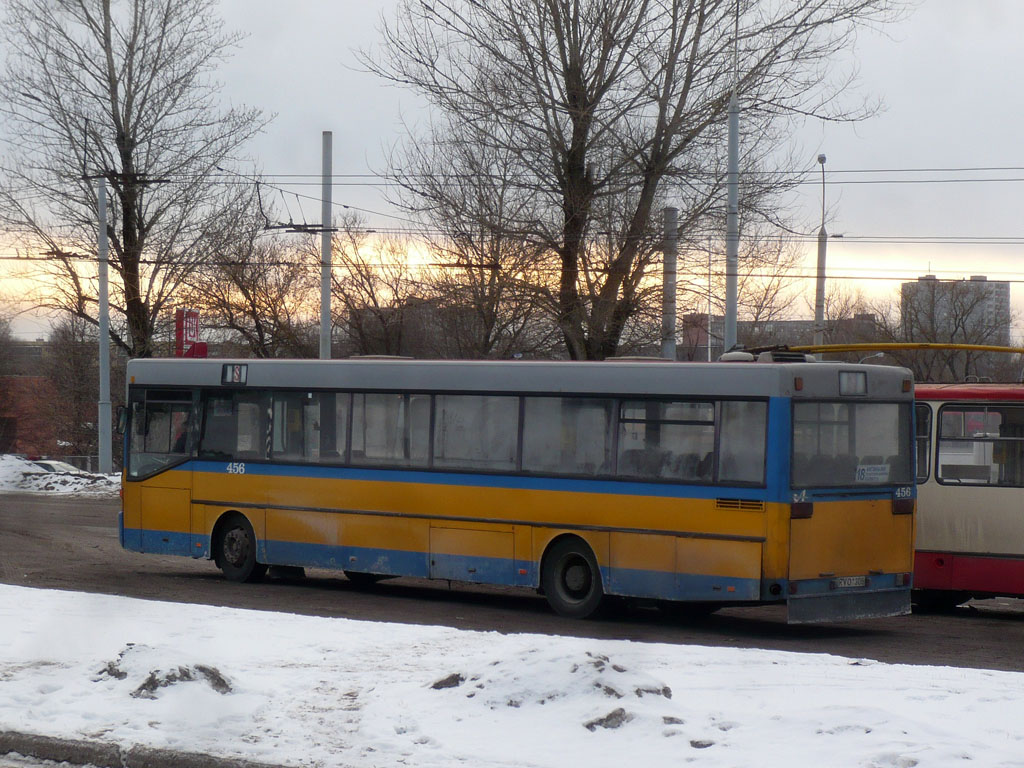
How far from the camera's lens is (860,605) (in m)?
12.1

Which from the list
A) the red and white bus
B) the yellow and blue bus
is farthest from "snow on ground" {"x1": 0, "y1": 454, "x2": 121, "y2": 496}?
the red and white bus

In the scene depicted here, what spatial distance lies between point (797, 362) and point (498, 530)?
362 cm

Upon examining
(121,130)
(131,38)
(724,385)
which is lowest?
(724,385)

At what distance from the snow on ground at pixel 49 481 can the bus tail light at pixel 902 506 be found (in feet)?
79.3

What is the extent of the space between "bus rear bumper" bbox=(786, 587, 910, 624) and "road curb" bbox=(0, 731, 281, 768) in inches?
257

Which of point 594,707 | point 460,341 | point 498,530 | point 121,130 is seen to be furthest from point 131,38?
point 594,707

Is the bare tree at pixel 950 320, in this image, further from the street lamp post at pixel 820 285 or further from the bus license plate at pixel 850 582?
the bus license plate at pixel 850 582

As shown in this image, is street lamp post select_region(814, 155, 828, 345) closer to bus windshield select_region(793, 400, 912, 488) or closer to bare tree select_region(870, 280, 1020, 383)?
bus windshield select_region(793, 400, 912, 488)

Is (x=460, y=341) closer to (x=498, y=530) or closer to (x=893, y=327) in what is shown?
(x=498, y=530)

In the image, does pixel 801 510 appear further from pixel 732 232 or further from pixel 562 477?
pixel 732 232

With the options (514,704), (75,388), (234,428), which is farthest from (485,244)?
(75,388)

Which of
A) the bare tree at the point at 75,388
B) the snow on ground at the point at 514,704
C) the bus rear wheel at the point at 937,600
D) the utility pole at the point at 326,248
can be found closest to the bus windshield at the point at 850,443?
the bus rear wheel at the point at 937,600

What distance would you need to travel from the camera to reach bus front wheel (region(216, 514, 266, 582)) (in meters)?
Result: 15.9

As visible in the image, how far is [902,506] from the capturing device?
41.6 feet
